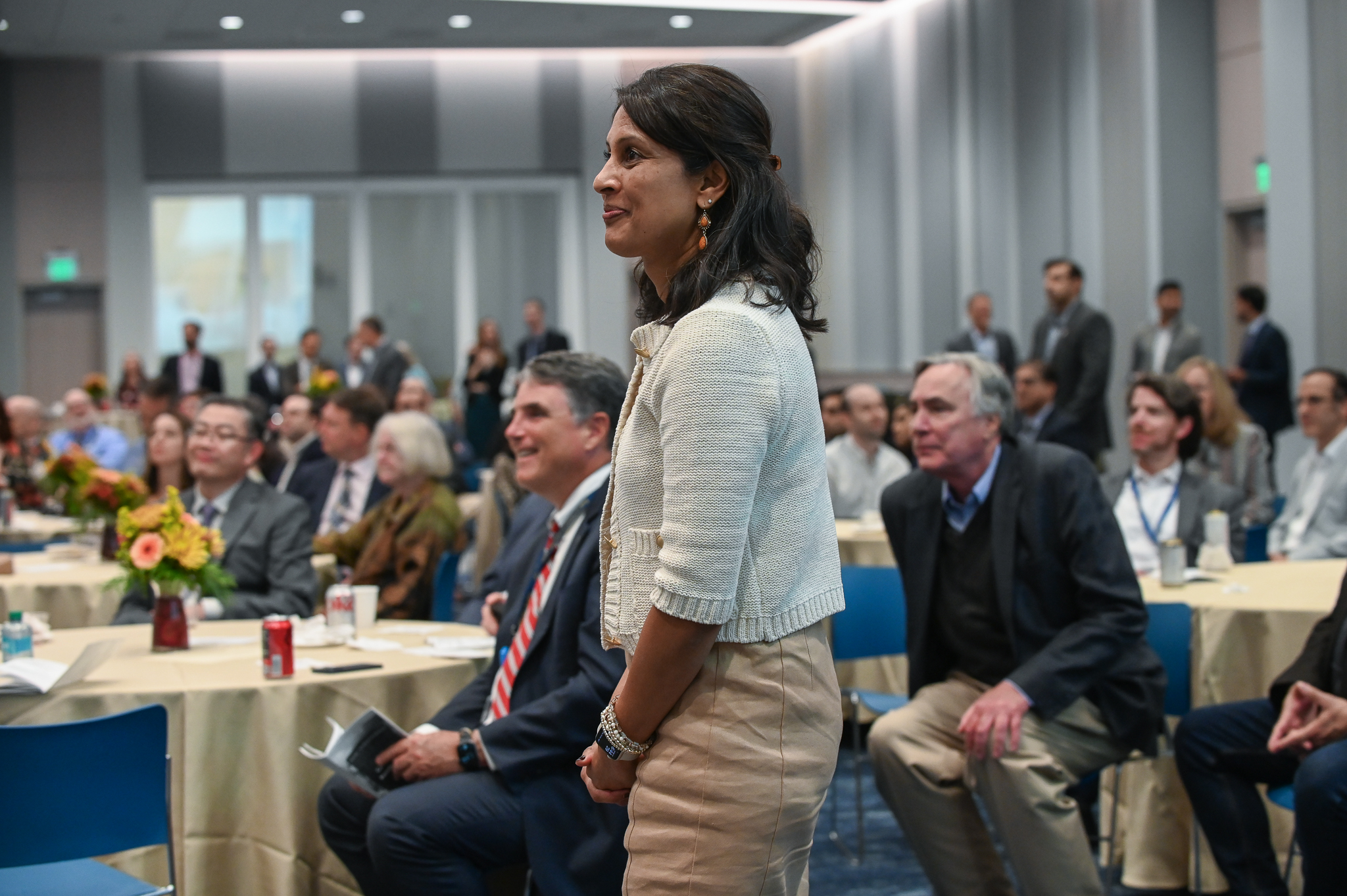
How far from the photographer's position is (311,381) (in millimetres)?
9914

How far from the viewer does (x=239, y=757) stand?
2.94 m

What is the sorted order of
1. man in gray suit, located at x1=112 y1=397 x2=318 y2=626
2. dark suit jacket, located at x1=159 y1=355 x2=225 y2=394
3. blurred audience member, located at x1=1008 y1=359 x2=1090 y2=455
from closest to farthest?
1. man in gray suit, located at x1=112 y1=397 x2=318 y2=626
2. blurred audience member, located at x1=1008 y1=359 x2=1090 y2=455
3. dark suit jacket, located at x1=159 y1=355 x2=225 y2=394

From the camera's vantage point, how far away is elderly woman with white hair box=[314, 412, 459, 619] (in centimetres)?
443

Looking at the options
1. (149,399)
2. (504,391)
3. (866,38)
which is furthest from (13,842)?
(866,38)

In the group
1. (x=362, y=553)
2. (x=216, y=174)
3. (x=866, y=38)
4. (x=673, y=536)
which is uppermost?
(x=866, y=38)

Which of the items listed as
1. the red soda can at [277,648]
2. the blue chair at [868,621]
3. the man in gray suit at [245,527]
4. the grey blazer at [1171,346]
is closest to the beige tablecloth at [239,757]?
the red soda can at [277,648]

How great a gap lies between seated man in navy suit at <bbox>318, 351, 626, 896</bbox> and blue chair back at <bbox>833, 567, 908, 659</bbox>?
158cm

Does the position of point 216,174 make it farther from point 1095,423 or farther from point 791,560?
point 791,560

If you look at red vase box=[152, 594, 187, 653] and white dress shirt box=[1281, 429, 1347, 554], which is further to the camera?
white dress shirt box=[1281, 429, 1347, 554]

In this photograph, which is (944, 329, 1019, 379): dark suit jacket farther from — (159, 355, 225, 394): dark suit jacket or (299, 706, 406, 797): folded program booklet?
(299, 706, 406, 797): folded program booklet

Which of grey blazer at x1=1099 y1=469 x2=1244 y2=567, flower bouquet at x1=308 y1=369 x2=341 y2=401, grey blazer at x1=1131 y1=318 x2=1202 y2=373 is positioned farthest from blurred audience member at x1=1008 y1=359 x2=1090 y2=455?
flower bouquet at x1=308 y1=369 x2=341 y2=401

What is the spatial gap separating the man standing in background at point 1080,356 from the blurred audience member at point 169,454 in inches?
230

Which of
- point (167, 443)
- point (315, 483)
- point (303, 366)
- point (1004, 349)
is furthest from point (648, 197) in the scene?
point (303, 366)

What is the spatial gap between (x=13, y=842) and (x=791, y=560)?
1.59m
